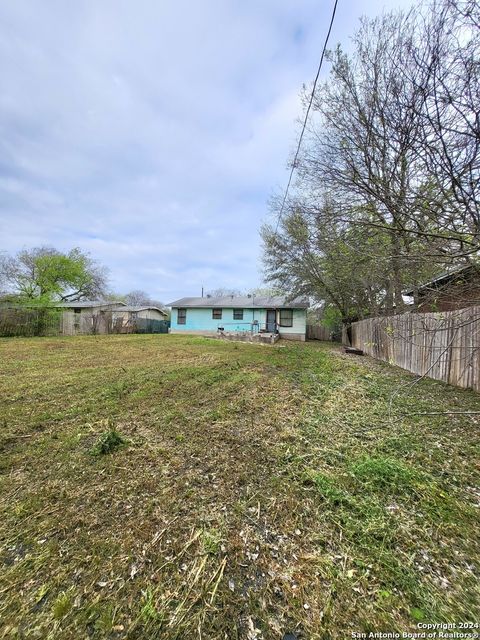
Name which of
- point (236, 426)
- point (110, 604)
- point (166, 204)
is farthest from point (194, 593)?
A: point (166, 204)

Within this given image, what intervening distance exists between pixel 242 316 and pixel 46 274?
1537 centimetres

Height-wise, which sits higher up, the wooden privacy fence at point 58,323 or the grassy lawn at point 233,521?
the wooden privacy fence at point 58,323

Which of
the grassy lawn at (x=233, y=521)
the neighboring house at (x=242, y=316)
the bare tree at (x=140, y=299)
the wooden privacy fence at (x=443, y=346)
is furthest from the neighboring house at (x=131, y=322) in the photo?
the bare tree at (x=140, y=299)

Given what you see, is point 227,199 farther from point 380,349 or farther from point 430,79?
point 430,79

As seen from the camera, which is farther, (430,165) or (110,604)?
(430,165)

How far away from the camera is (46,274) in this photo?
20797 millimetres

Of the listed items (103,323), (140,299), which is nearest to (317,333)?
(103,323)

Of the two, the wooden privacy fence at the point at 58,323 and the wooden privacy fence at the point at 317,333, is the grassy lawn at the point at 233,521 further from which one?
the wooden privacy fence at the point at 317,333

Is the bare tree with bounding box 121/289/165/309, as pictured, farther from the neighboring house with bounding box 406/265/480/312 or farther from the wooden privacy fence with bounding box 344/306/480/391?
the neighboring house with bounding box 406/265/480/312

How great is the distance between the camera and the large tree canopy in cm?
2036

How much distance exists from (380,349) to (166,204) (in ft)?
57.0

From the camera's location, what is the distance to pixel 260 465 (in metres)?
2.33

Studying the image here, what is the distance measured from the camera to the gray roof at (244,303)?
19.9 meters

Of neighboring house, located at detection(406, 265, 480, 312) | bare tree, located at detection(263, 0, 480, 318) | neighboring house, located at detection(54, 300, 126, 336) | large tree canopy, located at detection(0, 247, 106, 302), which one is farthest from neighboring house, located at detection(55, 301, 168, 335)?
neighboring house, located at detection(406, 265, 480, 312)
